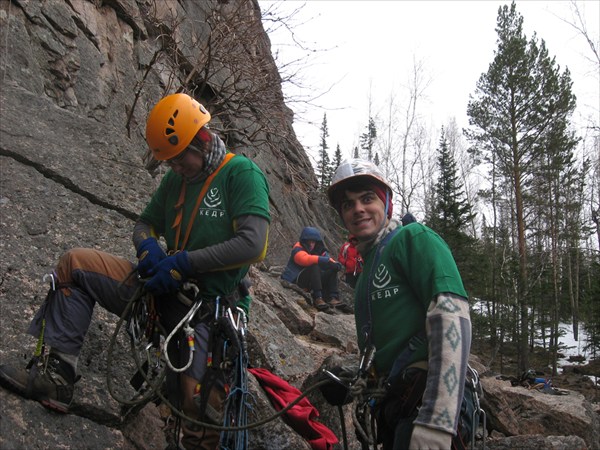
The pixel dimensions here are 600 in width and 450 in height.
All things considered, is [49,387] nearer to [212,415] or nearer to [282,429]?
[212,415]

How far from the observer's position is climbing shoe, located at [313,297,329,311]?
9969mm

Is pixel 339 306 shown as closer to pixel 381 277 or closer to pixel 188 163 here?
pixel 188 163

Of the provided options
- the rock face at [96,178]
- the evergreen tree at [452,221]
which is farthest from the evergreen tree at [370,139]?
the rock face at [96,178]

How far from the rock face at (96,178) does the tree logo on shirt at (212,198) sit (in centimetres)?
105

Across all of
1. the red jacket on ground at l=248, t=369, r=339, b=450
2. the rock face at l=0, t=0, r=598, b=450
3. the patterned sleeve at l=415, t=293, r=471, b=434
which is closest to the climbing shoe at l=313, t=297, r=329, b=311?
the rock face at l=0, t=0, r=598, b=450

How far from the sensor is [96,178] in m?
4.29

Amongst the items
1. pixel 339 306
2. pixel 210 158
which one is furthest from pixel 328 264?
pixel 210 158

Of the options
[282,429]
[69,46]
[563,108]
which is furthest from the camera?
[563,108]

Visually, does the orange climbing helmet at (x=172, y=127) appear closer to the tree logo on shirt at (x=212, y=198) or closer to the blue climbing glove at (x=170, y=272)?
the tree logo on shirt at (x=212, y=198)

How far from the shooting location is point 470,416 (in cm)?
195

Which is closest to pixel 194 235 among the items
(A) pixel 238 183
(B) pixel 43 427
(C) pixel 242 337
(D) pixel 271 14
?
(A) pixel 238 183

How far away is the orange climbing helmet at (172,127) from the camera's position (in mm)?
2660

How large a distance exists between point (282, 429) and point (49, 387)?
145 cm

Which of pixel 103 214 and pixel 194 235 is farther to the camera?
pixel 103 214
